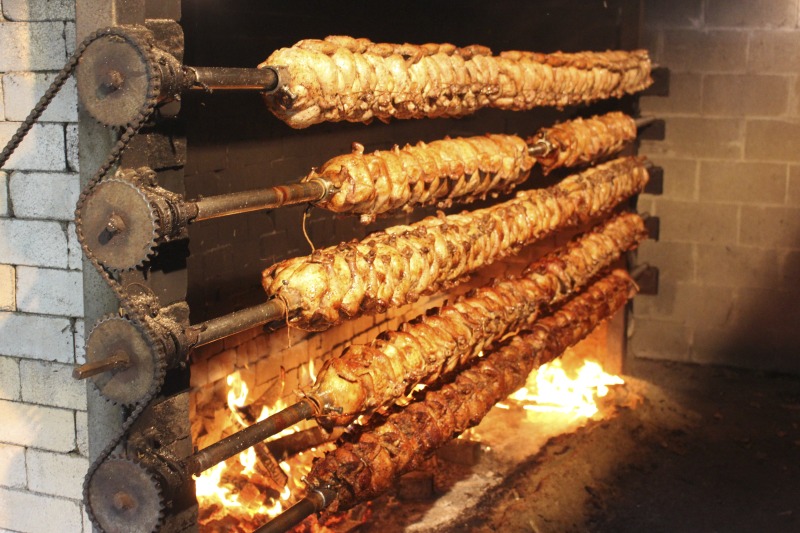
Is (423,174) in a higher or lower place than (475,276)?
higher

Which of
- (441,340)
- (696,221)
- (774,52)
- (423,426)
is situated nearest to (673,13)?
(774,52)

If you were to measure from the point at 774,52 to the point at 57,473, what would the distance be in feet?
19.1

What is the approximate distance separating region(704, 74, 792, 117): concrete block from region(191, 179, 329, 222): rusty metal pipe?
4918mm

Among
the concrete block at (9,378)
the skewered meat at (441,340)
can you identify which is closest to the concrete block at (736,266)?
the skewered meat at (441,340)

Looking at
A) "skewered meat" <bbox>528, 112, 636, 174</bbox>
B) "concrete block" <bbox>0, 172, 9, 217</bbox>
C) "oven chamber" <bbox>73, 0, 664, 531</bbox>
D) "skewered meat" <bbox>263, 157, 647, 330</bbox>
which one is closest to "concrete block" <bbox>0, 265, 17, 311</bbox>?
"concrete block" <bbox>0, 172, 9, 217</bbox>

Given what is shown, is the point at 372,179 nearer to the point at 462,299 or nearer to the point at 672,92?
the point at 462,299

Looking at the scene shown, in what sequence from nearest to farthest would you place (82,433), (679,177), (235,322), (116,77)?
(116,77) → (235,322) → (82,433) → (679,177)

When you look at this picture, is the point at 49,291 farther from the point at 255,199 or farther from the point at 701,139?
the point at 701,139

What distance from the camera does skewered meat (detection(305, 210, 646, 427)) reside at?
3295mm

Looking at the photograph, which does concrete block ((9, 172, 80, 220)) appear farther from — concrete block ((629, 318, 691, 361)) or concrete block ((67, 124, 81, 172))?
concrete block ((629, 318, 691, 361))

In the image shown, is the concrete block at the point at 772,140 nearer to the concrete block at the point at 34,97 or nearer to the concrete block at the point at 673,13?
the concrete block at the point at 673,13

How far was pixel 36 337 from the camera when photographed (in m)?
3.29

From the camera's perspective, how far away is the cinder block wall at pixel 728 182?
22.8 feet

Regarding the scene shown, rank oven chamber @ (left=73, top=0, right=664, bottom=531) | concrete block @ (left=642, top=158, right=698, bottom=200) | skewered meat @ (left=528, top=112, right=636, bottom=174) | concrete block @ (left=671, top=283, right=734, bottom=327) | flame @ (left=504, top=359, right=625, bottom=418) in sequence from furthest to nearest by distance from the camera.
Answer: concrete block @ (left=671, top=283, right=734, bottom=327) → concrete block @ (left=642, top=158, right=698, bottom=200) → flame @ (left=504, top=359, right=625, bottom=418) → skewered meat @ (left=528, top=112, right=636, bottom=174) → oven chamber @ (left=73, top=0, right=664, bottom=531)
